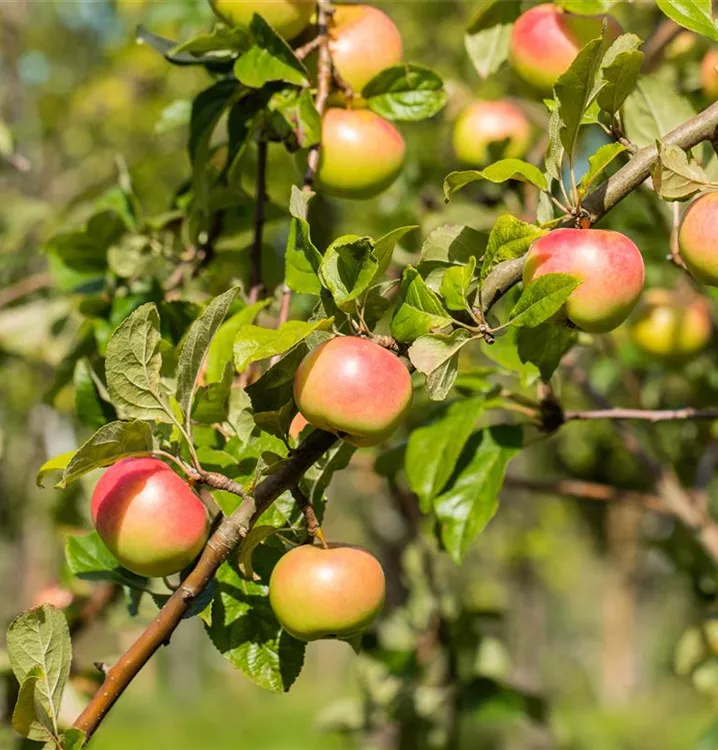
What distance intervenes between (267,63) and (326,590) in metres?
0.56

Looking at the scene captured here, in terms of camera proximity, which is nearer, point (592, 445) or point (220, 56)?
point (220, 56)

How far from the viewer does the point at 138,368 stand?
0.81m

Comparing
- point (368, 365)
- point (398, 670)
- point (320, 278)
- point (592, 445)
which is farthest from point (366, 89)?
point (592, 445)

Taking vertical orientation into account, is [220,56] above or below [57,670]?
above

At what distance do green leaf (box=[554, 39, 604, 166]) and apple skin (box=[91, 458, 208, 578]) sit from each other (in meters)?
0.42

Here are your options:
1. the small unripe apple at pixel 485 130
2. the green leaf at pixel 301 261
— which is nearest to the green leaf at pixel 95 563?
the green leaf at pixel 301 261

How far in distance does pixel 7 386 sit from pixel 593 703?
37.0 ft

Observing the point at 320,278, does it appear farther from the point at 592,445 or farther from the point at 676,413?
the point at 592,445

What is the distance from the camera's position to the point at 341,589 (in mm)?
752

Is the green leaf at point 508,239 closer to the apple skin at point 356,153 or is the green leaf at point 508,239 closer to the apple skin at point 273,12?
the apple skin at point 356,153

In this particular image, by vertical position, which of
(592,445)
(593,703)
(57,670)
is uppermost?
(57,670)

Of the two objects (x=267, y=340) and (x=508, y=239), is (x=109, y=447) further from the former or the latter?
(x=508, y=239)

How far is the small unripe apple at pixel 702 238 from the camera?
0.77 metres

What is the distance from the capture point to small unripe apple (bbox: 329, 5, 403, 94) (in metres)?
1.09
